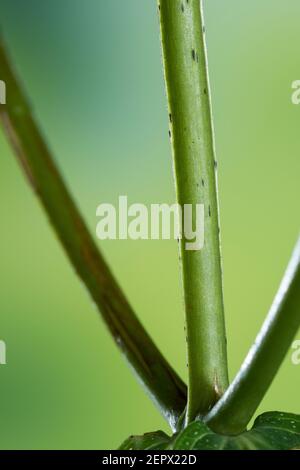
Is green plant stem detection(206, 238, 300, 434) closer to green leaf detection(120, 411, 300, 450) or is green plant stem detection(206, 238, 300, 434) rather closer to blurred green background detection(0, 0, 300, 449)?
green leaf detection(120, 411, 300, 450)

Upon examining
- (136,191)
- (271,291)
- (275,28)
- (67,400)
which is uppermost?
(275,28)

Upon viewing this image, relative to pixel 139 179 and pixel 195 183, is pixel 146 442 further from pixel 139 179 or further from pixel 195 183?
pixel 139 179

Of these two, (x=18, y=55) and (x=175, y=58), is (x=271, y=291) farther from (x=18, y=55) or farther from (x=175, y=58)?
(x=175, y=58)

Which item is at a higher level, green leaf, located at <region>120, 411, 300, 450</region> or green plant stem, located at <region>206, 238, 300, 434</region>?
green plant stem, located at <region>206, 238, 300, 434</region>

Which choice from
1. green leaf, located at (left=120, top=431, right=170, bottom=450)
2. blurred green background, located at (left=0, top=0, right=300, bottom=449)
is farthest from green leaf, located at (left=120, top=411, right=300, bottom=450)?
blurred green background, located at (left=0, top=0, right=300, bottom=449)

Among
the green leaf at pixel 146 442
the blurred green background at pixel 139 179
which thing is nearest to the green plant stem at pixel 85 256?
the green leaf at pixel 146 442

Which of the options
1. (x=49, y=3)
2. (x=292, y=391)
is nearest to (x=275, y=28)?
(x=49, y=3)

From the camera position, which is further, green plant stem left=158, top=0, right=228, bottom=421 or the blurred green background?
the blurred green background
